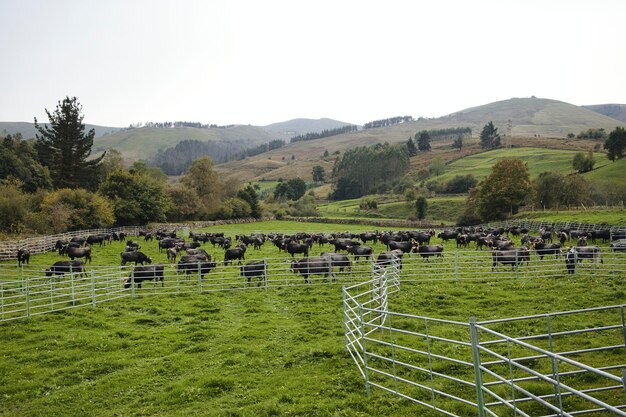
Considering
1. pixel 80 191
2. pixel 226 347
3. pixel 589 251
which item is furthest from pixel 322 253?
pixel 80 191

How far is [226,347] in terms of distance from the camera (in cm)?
1231

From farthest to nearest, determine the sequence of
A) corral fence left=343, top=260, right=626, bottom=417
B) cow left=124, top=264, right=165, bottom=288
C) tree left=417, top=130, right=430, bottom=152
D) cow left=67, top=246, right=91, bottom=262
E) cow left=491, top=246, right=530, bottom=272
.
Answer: tree left=417, top=130, right=430, bottom=152 < cow left=67, top=246, right=91, bottom=262 < cow left=491, top=246, right=530, bottom=272 < cow left=124, top=264, right=165, bottom=288 < corral fence left=343, top=260, right=626, bottom=417

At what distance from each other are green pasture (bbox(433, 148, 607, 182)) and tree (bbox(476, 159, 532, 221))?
36.3 meters

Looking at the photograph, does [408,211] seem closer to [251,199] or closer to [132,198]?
[251,199]

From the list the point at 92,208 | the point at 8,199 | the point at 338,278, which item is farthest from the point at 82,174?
the point at 338,278

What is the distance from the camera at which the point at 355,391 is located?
901 centimetres

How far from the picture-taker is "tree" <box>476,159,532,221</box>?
2472 inches

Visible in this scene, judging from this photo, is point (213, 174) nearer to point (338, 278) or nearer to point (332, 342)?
point (338, 278)

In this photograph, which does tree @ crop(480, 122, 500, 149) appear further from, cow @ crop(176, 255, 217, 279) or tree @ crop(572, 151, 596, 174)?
cow @ crop(176, 255, 217, 279)

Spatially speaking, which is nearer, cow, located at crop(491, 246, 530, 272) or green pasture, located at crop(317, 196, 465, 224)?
cow, located at crop(491, 246, 530, 272)

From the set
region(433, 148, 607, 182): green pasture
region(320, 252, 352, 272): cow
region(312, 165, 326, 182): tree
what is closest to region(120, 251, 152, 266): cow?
region(320, 252, 352, 272): cow

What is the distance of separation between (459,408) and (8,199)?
4463 centimetres

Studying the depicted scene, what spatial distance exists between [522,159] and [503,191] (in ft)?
200

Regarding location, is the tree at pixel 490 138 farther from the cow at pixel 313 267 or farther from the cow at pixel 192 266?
the cow at pixel 192 266
